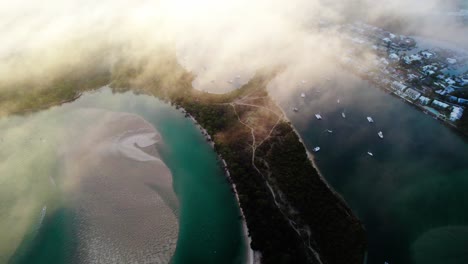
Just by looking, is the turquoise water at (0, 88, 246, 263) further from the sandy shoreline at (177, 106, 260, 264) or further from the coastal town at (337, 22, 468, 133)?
the coastal town at (337, 22, 468, 133)

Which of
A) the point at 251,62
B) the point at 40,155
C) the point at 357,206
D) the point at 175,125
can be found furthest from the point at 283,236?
the point at 251,62

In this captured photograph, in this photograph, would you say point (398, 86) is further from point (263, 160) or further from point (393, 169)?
point (263, 160)

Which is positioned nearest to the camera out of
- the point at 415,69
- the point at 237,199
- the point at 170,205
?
the point at 170,205

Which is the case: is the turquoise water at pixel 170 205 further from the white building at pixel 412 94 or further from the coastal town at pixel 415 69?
the coastal town at pixel 415 69

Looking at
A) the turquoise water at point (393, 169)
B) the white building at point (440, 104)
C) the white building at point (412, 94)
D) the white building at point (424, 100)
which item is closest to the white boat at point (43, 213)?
the turquoise water at point (393, 169)

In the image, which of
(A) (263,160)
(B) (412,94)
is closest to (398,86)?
(B) (412,94)

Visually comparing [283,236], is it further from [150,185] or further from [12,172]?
[12,172]
